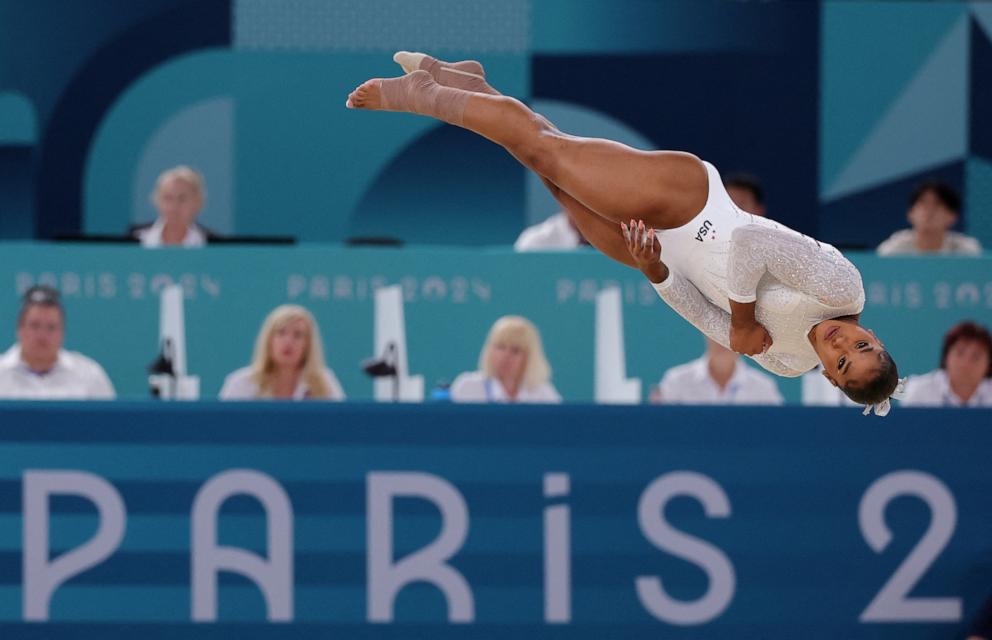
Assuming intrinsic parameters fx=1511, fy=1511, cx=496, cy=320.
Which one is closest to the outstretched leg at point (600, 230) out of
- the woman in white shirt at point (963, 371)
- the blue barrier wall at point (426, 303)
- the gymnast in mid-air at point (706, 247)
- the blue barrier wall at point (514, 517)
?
the gymnast in mid-air at point (706, 247)

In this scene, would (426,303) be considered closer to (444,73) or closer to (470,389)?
(470,389)

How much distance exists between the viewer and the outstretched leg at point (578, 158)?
500cm

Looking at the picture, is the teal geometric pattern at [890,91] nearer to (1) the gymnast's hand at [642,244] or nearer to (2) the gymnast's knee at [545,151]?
(2) the gymnast's knee at [545,151]

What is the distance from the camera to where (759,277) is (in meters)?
4.93

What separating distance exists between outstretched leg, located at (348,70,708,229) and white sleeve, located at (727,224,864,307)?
0.24m

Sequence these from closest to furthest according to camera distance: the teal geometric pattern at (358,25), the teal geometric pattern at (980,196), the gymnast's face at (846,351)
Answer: the gymnast's face at (846,351) < the teal geometric pattern at (358,25) < the teal geometric pattern at (980,196)

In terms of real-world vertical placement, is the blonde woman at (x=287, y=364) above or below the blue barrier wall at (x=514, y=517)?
above

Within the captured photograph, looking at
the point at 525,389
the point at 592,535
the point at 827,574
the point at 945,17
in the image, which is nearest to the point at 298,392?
the point at 525,389

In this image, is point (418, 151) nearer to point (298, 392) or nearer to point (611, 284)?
point (611, 284)

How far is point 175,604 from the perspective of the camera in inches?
247

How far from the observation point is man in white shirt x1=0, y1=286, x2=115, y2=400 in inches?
294

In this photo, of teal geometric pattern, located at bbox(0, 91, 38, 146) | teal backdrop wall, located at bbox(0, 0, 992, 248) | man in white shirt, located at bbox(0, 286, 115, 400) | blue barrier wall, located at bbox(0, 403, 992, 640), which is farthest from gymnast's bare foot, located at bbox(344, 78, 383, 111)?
teal geometric pattern, located at bbox(0, 91, 38, 146)

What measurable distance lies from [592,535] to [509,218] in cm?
507

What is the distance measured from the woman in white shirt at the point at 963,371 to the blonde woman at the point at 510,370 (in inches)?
74.3
